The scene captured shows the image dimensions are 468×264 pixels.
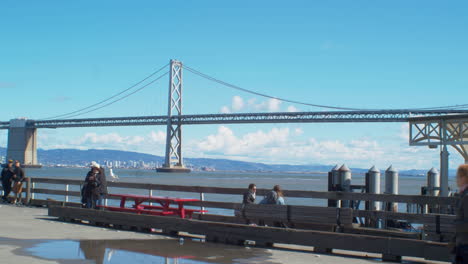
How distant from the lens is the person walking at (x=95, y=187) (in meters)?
13.3

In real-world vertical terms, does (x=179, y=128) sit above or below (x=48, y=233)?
above

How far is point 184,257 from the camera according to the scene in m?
8.48

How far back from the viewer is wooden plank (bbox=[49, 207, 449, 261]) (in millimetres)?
8128

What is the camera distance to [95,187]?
1332cm

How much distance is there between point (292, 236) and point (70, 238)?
3.60 metres

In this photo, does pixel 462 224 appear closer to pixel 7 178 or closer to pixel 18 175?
pixel 18 175

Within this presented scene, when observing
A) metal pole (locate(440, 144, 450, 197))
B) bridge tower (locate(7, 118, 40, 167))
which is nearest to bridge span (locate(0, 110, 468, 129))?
bridge tower (locate(7, 118, 40, 167))

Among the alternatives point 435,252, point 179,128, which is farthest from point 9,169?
point 179,128

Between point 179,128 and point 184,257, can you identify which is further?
point 179,128

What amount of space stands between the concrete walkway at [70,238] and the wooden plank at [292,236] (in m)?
0.18

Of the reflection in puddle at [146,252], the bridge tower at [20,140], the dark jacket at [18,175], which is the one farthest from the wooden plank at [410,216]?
the bridge tower at [20,140]

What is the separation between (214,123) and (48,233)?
72.8m

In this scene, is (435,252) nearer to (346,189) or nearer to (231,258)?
(231,258)

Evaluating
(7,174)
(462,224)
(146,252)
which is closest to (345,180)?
(146,252)
